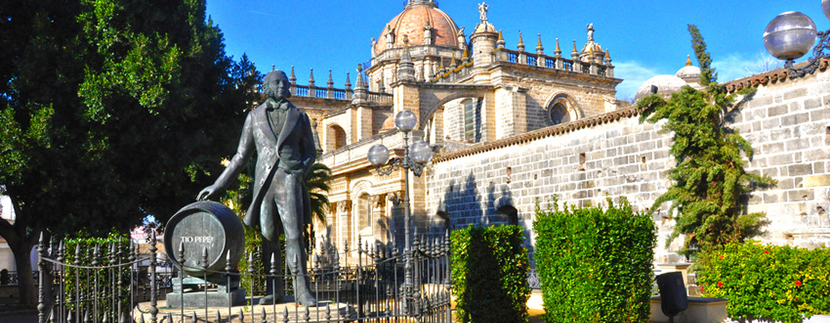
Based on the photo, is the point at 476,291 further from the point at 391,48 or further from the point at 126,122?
the point at 391,48

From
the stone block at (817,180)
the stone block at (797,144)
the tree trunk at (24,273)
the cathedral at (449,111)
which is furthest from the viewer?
the cathedral at (449,111)

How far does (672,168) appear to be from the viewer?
14148 mm

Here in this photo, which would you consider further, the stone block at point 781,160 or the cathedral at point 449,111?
the cathedral at point 449,111

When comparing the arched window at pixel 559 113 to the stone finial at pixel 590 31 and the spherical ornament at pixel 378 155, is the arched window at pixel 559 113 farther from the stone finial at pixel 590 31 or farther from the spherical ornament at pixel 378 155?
the spherical ornament at pixel 378 155

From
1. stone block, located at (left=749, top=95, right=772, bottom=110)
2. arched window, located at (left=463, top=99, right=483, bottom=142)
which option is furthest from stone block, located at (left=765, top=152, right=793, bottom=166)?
arched window, located at (left=463, top=99, right=483, bottom=142)

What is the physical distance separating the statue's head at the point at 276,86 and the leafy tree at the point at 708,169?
9.08 metres

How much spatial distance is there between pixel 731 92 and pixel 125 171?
12.4 m

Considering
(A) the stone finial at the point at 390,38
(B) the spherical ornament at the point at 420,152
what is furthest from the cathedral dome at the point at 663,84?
(A) the stone finial at the point at 390,38

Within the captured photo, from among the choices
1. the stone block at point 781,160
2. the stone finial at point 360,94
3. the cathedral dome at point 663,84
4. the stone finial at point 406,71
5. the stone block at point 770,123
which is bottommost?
the stone block at point 781,160

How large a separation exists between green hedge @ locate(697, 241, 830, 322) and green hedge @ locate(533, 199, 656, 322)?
4.32ft

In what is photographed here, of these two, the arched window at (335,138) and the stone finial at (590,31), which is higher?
the stone finial at (590,31)

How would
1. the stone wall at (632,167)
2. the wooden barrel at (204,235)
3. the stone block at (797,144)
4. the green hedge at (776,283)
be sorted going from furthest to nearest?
the stone block at (797,144), the stone wall at (632,167), the green hedge at (776,283), the wooden barrel at (204,235)

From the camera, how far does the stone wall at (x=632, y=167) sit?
12.1 metres

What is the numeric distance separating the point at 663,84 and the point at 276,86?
13.6 metres
